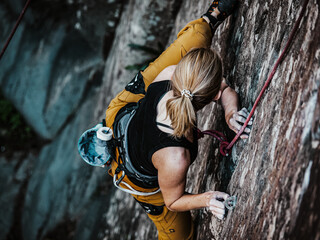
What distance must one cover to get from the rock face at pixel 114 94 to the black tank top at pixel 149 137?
57cm

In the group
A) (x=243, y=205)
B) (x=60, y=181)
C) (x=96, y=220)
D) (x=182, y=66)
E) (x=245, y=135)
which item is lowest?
(x=96, y=220)

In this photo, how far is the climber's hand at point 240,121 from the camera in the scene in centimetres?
241

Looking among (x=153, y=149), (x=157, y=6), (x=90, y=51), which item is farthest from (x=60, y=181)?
(x=153, y=149)

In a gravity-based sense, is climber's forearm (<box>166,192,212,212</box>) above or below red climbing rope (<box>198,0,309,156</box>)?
below

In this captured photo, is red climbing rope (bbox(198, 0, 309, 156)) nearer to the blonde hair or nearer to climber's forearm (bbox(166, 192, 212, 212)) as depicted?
the blonde hair

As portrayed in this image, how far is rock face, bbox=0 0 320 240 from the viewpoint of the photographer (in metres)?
1.76

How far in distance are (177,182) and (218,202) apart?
330 millimetres

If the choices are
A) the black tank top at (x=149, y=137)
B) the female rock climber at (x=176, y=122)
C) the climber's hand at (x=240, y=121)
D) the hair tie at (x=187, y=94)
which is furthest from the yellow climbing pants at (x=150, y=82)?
the hair tie at (x=187, y=94)

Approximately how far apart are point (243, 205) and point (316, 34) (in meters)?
1.16

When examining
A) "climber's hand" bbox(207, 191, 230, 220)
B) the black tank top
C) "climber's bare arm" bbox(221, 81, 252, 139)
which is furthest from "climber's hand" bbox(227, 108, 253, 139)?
"climber's hand" bbox(207, 191, 230, 220)

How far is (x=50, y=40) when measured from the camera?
28.2 feet

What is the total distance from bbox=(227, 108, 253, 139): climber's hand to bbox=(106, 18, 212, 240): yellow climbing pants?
804 mm

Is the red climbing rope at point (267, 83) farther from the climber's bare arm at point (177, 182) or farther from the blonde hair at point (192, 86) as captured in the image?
the climber's bare arm at point (177, 182)

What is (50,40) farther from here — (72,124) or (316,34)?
(316,34)
